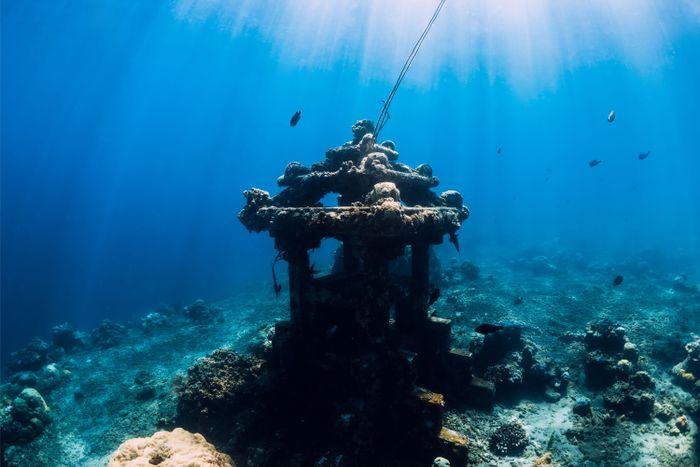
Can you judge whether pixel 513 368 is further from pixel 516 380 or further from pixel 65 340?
pixel 65 340

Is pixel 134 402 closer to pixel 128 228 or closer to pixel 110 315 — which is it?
pixel 110 315

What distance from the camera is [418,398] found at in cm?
683

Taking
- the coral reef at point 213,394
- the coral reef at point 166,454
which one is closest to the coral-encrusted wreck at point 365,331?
the coral reef at point 213,394

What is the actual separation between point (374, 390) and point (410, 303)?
10.7 feet

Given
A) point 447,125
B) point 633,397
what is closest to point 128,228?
point 447,125

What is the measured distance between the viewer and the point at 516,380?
383 inches

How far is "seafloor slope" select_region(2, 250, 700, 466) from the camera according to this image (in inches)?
308

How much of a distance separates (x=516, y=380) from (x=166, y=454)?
863cm

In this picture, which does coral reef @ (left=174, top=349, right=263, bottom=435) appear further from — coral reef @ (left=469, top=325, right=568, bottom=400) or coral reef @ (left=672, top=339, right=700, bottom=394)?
coral reef @ (left=672, top=339, right=700, bottom=394)

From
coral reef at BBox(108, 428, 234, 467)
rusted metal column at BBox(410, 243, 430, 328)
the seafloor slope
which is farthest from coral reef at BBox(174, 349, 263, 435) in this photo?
rusted metal column at BBox(410, 243, 430, 328)

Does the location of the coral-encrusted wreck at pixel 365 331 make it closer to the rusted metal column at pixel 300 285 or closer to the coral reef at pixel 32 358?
the rusted metal column at pixel 300 285

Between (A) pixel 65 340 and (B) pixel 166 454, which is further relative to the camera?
(A) pixel 65 340

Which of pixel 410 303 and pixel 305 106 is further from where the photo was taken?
pixel 305 106

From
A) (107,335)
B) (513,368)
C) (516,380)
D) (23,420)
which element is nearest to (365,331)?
(516,380)
